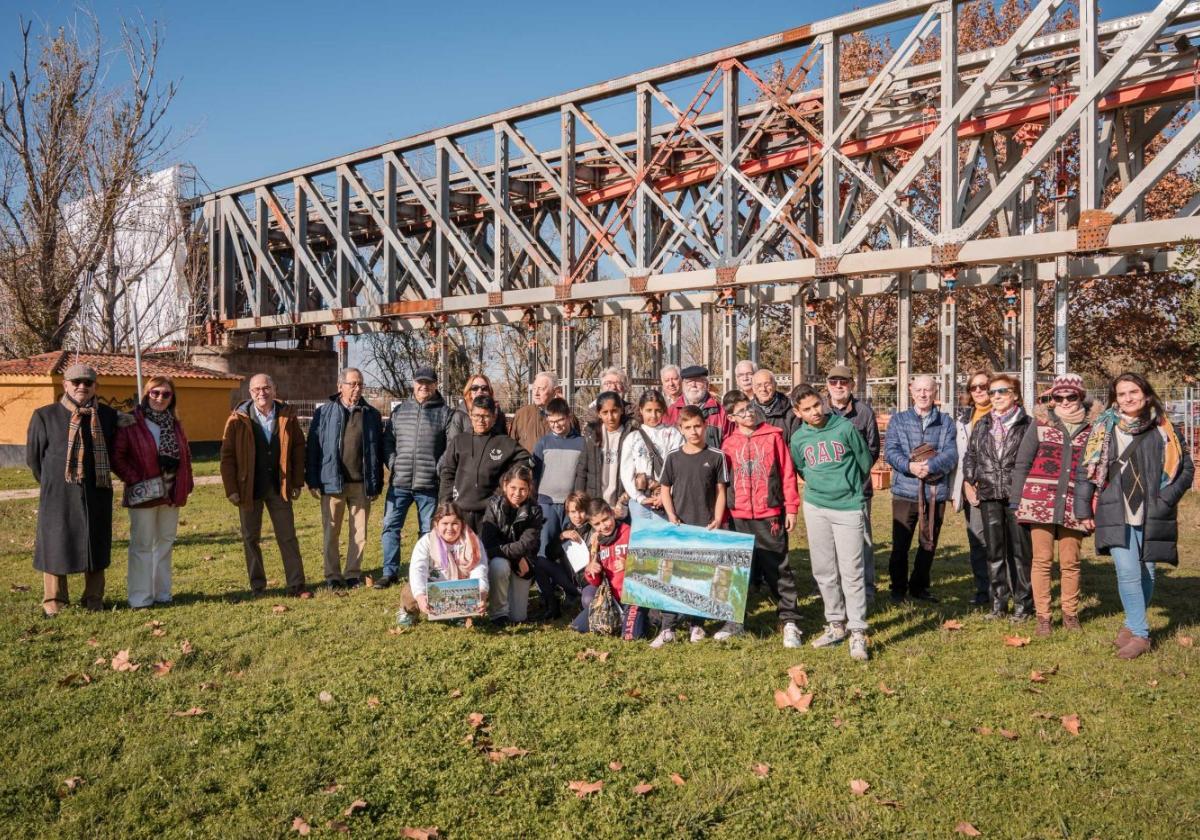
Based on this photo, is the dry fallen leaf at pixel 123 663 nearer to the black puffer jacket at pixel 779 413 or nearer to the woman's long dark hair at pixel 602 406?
the woman's long dark hair at pixel 602 406

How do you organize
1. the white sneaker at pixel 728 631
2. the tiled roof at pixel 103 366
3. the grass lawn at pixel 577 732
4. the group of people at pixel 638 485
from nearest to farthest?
the grass lawn at pixel 577 732, the group of people at pixel 638 485, the white sneaker at pixel 728 631, the tiled roof at pixel 103 366

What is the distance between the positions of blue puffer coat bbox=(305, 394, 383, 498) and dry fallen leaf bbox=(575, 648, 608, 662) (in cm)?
289


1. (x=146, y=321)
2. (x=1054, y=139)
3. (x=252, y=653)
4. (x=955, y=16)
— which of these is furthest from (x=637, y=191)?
(x=146, y=321)

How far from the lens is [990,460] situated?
6.84 m

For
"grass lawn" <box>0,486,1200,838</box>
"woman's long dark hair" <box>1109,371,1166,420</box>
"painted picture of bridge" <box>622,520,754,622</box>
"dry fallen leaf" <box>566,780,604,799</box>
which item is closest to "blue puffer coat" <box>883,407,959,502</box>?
"grass lawn" <box>0,486,1200,838</box>

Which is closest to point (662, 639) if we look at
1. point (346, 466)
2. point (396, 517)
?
point (396, 517)

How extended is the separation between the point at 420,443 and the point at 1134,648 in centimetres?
571

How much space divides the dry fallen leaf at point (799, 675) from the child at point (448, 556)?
89.7 inches

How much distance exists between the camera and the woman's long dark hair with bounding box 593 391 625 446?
23.2ft

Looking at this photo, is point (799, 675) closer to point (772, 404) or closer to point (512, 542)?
point (512, 542)

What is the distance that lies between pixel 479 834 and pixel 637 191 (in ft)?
47.9

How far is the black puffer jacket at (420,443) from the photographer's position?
7945mm

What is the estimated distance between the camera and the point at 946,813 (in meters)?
3.78

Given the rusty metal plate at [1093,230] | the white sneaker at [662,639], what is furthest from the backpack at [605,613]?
the rusty metal plate at [1093,230]
